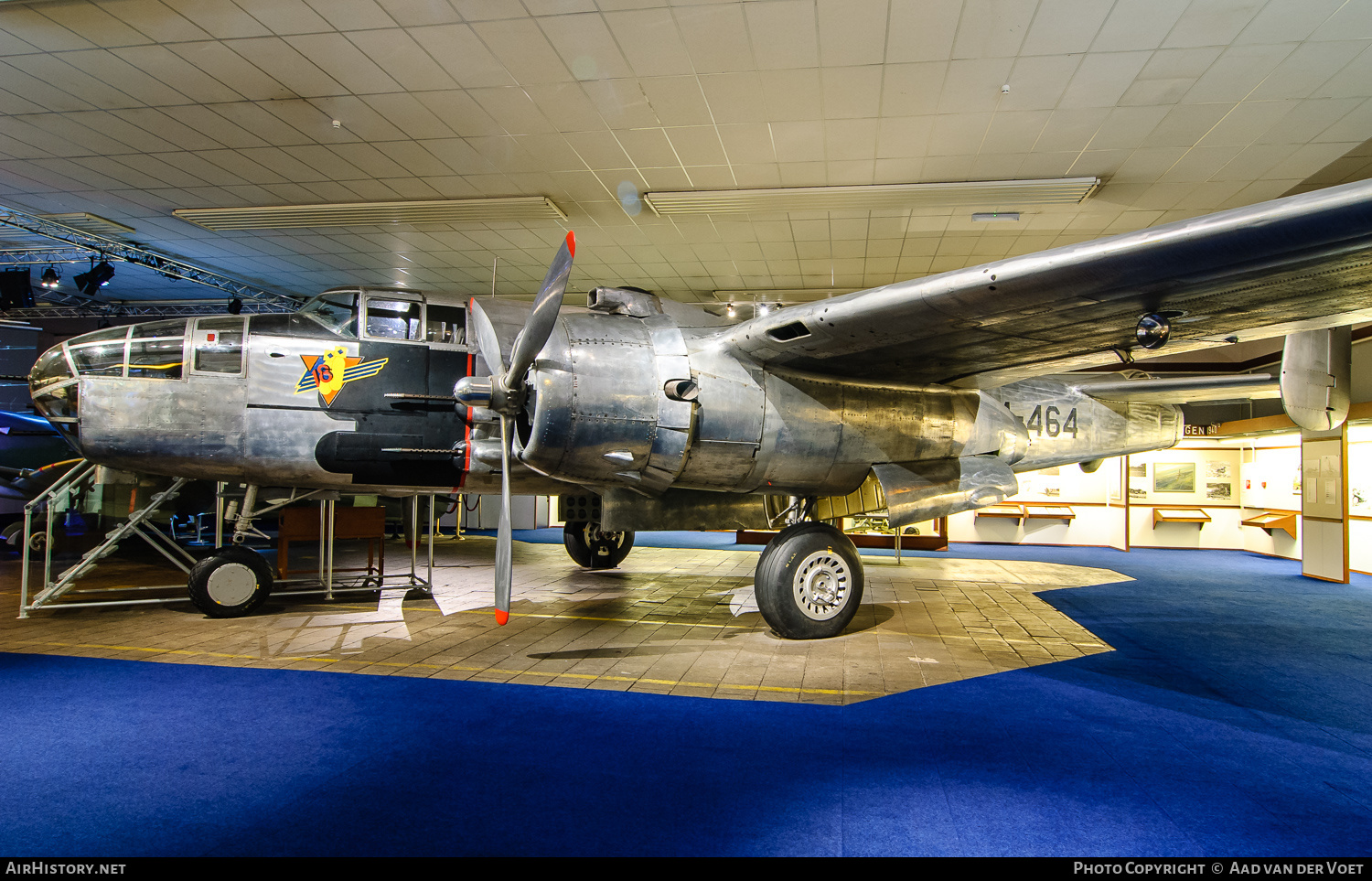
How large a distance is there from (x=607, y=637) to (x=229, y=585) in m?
4.34

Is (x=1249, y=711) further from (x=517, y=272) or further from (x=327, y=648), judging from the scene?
(x=517, y=272)

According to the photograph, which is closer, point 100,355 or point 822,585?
point 822,585

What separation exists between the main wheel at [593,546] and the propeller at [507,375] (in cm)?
517

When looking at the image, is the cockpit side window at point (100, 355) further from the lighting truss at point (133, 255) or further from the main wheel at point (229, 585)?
the lighting truss at point (133, 255)

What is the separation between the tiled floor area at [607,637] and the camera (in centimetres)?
502

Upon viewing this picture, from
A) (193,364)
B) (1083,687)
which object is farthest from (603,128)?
(1083,687)

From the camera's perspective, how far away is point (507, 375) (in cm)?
522

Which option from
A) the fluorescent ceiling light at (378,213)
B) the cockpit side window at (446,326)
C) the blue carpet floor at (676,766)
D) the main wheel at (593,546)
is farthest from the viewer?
the main wheel at (593,546)

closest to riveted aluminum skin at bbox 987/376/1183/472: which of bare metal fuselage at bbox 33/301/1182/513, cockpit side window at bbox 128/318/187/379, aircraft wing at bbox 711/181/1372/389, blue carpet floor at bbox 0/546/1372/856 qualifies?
bare metal fuselage at bbox 33/301/1182/513

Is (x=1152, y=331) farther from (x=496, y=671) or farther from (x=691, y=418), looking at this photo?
(x=496, y=671)

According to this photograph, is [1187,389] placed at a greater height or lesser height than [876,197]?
lesser

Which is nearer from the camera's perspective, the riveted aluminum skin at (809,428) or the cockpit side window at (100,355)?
the riveted aluminum skin at (809,428)

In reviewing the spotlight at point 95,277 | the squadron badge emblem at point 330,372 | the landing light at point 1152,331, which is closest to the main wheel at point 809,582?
the landing light at point 1152,331

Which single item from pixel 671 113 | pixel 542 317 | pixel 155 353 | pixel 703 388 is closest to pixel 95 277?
pixel 155 353
